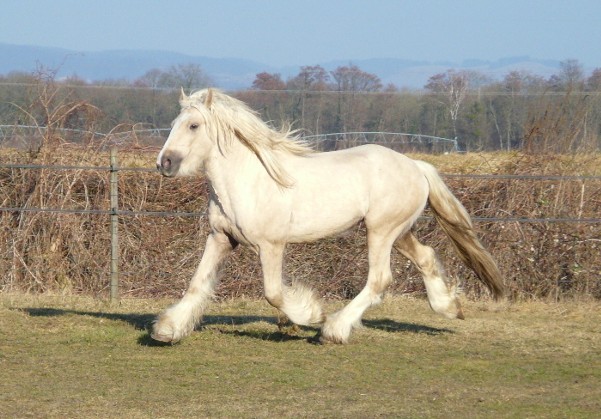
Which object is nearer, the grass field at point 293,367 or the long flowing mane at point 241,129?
the grass field at point 293,367

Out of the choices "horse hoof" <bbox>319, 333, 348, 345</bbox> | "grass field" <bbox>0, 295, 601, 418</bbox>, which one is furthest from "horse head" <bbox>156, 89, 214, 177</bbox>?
"horse hoof" <bbox>319, 333, 348, 345</bbox>

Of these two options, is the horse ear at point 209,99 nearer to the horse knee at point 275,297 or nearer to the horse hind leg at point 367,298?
the horse knee at point 275,297

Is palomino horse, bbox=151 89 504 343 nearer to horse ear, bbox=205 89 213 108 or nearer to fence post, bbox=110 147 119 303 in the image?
horse ear, bbox=205 89 213 108

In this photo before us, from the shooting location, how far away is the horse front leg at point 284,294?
291 inches

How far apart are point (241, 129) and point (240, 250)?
405cm

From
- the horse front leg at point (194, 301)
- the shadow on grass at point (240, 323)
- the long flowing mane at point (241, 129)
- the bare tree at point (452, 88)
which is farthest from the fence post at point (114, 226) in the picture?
the bare tree at point (452, 88)

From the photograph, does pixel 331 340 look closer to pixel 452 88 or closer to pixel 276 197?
pixel 276 197

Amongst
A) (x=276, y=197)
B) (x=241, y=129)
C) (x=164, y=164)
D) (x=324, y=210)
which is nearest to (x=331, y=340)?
(x=324, y=210)

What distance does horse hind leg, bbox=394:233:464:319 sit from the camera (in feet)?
26.6

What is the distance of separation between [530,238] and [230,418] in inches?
253

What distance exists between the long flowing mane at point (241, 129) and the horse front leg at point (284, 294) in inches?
20.0

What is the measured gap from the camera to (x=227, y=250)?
7.58 meters

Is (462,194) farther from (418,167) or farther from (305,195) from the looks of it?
(305,195)

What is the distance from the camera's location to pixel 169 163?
23.6 ft
